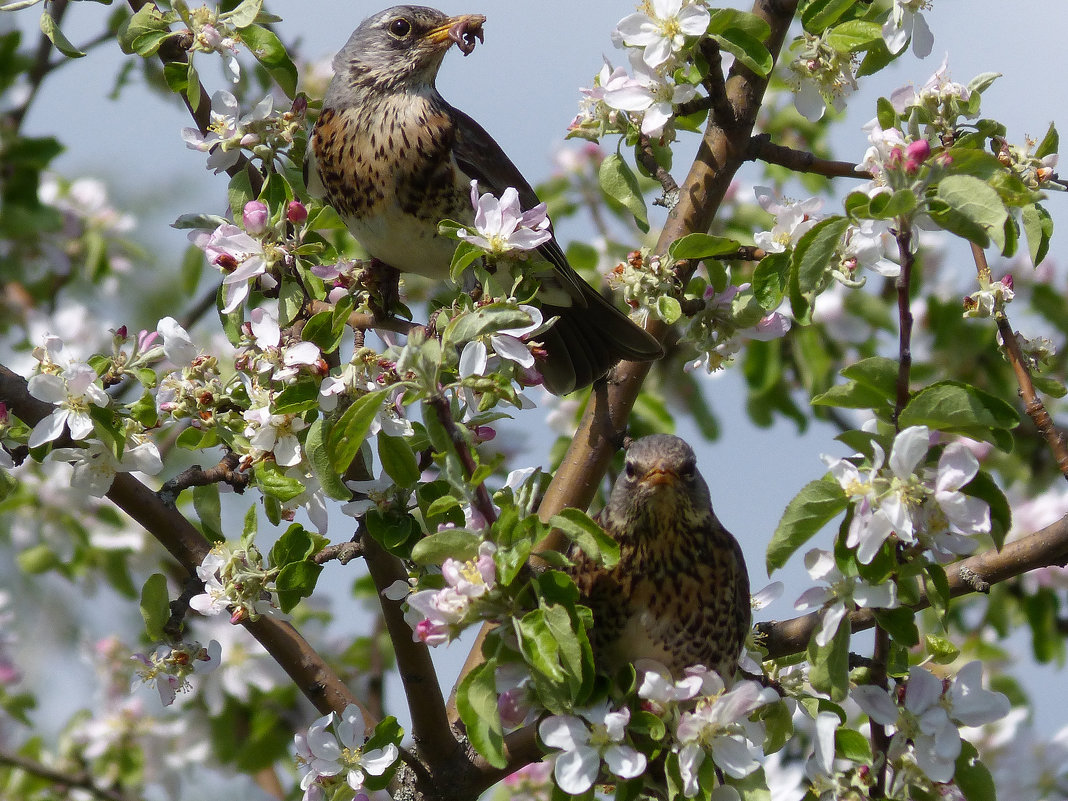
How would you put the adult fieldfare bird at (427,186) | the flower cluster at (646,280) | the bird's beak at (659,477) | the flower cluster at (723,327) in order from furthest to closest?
the adult fieldfare bird at (427,186)
the bird's beak at (659,477)
the flower cluster at (723,327)
the flower cluster at (646,280)

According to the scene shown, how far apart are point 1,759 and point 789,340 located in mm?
2869

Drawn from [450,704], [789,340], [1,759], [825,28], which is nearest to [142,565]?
[1,759]

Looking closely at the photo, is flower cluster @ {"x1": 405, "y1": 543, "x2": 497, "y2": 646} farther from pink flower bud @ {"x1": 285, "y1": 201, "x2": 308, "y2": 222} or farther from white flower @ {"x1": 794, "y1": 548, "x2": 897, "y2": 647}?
pink flower bud @ {"x1": 285, "y1": 201, "x2": 308, "y2": 222}

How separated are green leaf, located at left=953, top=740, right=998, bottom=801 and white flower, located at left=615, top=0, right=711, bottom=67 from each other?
49.8 inches

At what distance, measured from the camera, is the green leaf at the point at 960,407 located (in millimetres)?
1594

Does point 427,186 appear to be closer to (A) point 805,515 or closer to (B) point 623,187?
(B) point 623,187

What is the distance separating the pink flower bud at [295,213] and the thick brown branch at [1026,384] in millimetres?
1195

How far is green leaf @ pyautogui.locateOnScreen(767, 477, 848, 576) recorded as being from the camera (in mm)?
1652

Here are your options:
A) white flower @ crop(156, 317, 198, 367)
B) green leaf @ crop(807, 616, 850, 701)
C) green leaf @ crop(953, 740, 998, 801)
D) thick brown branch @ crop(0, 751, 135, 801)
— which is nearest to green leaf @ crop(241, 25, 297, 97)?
white flower @ crop(156, 317, 198, 367)

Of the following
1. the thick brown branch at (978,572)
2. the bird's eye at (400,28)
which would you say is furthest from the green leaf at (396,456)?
the bird's eye at (400,28)

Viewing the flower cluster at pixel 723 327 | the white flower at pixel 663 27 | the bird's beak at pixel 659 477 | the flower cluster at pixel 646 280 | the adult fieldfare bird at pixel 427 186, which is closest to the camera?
the white flower at pixel 663 27

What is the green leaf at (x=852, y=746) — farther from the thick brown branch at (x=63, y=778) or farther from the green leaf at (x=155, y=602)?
the thick brown branch at (x=63, y=778)

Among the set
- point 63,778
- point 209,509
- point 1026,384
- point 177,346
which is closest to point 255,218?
point 177,346

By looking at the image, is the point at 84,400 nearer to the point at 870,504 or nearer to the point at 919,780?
the point at 870,504
